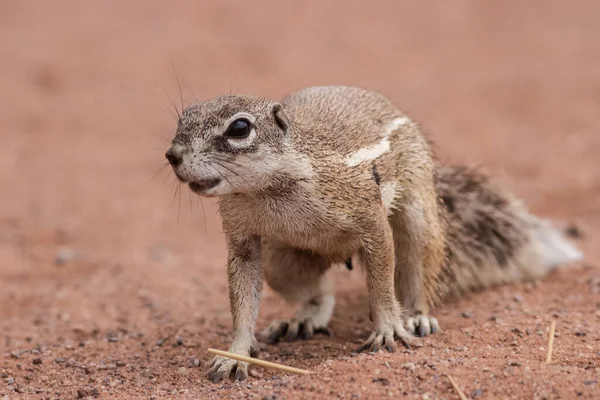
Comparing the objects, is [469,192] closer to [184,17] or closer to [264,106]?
[264,106]

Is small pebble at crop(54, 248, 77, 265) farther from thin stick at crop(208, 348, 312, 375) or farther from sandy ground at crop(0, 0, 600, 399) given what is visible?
thin stick at crop(208, 348, 312, 375)

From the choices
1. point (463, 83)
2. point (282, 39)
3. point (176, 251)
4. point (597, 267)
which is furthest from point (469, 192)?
point (282, 39)

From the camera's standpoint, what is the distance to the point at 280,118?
14.6 ft

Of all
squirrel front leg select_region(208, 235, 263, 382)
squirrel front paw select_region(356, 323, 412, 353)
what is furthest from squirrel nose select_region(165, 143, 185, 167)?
squirrel front paw select_region(356, 323, 412, 353)

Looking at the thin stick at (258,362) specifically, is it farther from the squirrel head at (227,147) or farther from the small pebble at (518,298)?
the small pebble at (518,298)

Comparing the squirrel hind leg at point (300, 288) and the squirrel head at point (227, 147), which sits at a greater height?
the squirrel head at point (227, 147)

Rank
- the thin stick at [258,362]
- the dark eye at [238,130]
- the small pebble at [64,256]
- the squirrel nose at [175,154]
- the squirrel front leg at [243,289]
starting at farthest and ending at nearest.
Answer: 1. the small pebble at [64,256]
2. the squirrel front leg at [243,289]
3. the thin stick at [258,362]
4. the dark eye at [238,130]
5. the squirrel nose at [175,154]

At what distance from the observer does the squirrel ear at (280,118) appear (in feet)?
14.5

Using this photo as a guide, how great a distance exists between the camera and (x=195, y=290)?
7355 mm

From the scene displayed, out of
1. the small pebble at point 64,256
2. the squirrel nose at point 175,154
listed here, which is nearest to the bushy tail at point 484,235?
the squirrel nose at point 175,154

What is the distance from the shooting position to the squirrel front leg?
4762 millimetres

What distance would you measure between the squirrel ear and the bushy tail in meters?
1.79

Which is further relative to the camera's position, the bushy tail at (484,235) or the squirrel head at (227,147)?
the bushy tail at (484,235)

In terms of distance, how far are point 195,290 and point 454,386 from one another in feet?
12.8
